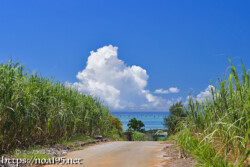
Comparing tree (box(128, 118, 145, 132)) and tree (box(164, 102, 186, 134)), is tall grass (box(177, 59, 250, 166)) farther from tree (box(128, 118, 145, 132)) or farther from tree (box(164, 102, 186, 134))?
tree (box(128, 118, 145, 132))

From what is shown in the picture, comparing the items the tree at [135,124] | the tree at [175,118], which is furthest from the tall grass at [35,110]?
the tree at [135,124]

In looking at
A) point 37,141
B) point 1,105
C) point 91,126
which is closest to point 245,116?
point 1,105

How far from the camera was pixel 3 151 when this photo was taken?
6.10 metres

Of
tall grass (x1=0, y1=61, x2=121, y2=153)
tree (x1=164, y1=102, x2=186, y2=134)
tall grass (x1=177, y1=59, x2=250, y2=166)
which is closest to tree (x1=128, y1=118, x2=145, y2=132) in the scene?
tree (x1=164, y1=102, x2=186, y2=134)

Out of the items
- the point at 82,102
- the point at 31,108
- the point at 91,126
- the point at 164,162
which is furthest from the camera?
the point at 91,126

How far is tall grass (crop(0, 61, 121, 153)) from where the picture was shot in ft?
20.2

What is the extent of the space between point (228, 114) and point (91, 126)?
793 cm

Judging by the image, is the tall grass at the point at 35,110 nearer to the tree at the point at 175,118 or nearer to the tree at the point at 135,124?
the tree at the point at 175,118

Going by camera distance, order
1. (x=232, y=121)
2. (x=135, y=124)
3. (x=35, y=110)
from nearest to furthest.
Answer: (x=232, y=121) < (x=35, y=110) < (x=135, y=124)

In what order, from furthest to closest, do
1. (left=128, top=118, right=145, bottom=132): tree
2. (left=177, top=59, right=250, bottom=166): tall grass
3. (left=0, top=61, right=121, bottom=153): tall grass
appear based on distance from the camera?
(left=128, top=118, right=145, bottom=132): tree
(left=0, top=61, right=121, bottom=153): tall grass
(left=177, top=59, right=250, bottom=166): tall grass

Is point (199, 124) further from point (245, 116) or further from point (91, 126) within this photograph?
point (91, 126)

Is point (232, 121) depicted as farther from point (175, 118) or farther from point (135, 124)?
point (135, 124)

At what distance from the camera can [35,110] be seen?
7.21 metres

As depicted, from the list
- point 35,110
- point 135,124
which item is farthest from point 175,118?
point 135,124
